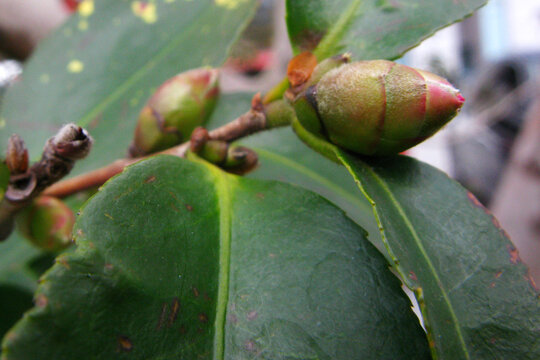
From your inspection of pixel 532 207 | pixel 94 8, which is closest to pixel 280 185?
pixel 94 8

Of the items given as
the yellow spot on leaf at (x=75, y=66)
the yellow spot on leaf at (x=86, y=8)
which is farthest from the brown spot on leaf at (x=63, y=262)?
the yellow spot on leaf at (x=86, y=8)

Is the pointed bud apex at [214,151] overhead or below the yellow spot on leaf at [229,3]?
below

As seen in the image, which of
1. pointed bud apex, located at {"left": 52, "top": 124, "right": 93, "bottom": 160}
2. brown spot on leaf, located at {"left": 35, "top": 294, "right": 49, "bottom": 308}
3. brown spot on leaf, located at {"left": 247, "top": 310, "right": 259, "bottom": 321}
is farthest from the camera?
pointed bud apex, located at {"left": 52, "top": 124, "right": 93, "bottom": 160}

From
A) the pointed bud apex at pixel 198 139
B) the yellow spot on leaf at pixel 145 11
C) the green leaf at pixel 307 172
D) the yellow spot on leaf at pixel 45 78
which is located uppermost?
the yellow spot on leaf at pixel 145 11

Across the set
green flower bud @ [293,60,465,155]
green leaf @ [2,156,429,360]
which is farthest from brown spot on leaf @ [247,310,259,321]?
green flower bud @ [293,60,465,155]

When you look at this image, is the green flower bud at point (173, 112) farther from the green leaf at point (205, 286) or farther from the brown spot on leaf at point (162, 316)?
the brown spot on leaf at point (162, 316)

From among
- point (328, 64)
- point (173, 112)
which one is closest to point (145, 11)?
point (173, 112)

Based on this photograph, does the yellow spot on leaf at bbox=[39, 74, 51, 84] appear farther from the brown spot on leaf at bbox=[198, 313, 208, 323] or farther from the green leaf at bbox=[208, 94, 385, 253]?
the brown spot on leaf at bbox=[198, 313, 208, 323]
